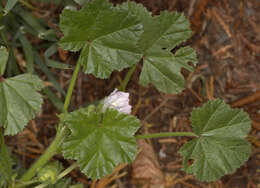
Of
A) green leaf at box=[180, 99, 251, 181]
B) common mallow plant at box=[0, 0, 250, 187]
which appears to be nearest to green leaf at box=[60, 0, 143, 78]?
common mallow plant at box=[0, 0, 250, 187]

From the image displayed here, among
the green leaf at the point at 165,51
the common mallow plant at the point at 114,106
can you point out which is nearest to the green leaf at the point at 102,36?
the common mallow plant at the point at 114,106

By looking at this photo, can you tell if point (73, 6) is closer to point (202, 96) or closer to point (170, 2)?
point (170, 2)

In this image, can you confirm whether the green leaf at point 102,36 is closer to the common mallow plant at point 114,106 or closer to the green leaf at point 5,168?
the common mallow plant at point 114,106

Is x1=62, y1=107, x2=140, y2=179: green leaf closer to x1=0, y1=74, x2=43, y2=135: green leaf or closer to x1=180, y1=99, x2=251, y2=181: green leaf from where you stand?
x1=0, y1=74, x2=43, y2=135: green leaf

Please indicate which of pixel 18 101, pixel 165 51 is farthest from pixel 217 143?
pixel 18 101

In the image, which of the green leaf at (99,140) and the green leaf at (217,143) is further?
the green leaf at (217,143)

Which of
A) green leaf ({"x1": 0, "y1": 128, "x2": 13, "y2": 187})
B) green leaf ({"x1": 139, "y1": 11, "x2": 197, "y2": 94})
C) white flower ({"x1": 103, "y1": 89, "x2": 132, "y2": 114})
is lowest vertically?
green leaf ({"x1": 0, "y1": 128, "x2": 13, "y2": 187})

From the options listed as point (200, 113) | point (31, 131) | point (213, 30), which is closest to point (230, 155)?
point (200, 113)
